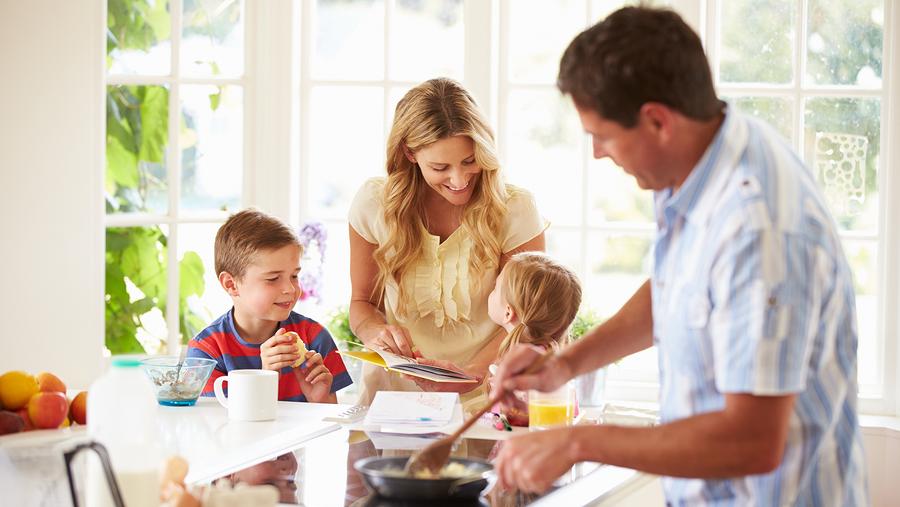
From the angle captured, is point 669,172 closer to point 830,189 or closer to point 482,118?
point 482,118

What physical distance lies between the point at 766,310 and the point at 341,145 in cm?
303

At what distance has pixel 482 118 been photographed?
272 cm

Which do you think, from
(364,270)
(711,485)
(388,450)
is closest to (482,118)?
(364,270)

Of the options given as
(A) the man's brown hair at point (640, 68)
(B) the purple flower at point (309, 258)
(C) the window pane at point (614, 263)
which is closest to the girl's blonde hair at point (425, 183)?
(B) the purple flower at point (309, 258)

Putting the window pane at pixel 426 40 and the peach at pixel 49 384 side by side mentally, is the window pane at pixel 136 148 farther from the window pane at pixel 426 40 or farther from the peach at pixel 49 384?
the peach at pixel 49 384

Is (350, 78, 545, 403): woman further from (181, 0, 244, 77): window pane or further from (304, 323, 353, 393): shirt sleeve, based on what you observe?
(181, 0, 244, 77): window pane

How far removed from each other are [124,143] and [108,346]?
2.49ft

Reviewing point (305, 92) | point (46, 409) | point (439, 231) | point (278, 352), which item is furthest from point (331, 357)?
point (305, 92)

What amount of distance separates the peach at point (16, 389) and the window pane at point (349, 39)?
2434 mm

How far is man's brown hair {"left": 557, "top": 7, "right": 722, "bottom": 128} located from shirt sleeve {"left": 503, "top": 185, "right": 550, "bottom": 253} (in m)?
1.38

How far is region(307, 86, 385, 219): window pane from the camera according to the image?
406cm

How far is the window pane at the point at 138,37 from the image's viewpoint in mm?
3789

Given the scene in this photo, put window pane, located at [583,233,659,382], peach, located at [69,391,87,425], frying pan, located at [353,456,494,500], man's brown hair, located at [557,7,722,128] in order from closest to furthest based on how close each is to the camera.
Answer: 1. man's brown hair, located at [557,7,722,128]
2. frying pan, located at [353,456,494,500]
3. peach, located at [69,391,87,425]
4. window pane, located at [583,233,659,382]

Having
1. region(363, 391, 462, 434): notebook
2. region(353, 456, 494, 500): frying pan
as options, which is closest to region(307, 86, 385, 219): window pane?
region(363, 391, 462, 434): notebook
